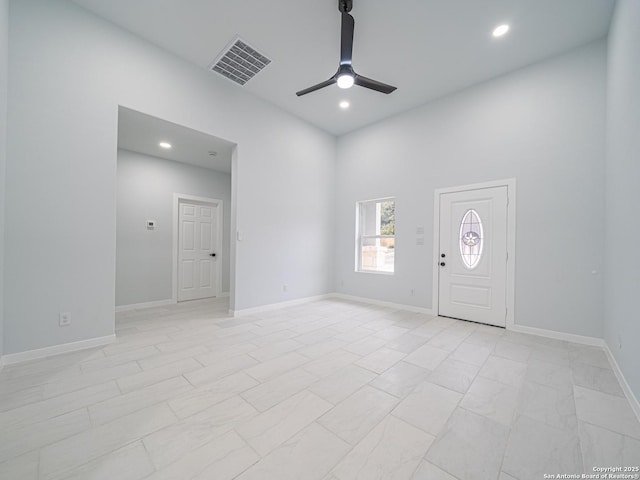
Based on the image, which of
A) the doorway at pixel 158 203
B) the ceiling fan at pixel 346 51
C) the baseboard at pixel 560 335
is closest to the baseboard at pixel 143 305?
the doorway at pixel 158 203

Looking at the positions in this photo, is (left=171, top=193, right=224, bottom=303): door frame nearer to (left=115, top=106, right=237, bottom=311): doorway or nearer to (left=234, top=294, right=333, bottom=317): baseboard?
(left=115, top=106, right=237, bottom=311): doorway

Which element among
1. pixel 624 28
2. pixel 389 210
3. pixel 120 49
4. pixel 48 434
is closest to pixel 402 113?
pixel 389 210

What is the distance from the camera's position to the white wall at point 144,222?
4605 mm

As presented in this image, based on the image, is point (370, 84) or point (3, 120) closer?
point (3, 120)

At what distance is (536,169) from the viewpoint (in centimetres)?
334

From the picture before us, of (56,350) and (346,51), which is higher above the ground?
(346,51)

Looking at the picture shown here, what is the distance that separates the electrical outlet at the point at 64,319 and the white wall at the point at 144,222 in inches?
83.3

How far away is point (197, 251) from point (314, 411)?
4827 millimetres

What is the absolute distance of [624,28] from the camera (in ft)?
7.23

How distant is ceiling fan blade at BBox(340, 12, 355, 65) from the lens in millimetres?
2364

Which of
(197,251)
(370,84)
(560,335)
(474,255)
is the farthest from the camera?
(197,251)

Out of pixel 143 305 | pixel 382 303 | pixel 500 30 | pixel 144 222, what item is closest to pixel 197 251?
pixel 144 222

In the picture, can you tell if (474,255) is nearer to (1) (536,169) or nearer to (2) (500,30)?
(1) (536,169)

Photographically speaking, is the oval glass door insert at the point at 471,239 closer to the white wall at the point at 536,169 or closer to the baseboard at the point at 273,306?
the white wall at the point at 536,169
